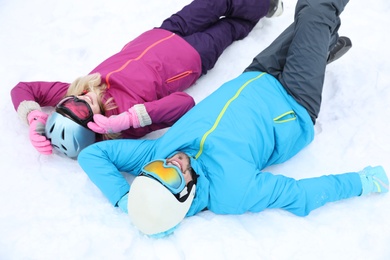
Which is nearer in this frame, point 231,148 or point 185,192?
point 185,192

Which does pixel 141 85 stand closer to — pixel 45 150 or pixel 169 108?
pixel 169 108

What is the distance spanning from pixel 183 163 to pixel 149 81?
2.44 ft

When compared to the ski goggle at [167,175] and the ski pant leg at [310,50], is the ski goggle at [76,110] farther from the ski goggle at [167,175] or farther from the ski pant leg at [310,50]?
the ski pant leg at [310,50]

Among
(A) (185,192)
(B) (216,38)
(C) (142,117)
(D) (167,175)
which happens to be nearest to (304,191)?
(A) (185,192)

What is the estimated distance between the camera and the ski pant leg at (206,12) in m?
2.93

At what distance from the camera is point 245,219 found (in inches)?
86.1

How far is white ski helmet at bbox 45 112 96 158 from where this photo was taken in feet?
7.52

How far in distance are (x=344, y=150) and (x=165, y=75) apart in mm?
1274

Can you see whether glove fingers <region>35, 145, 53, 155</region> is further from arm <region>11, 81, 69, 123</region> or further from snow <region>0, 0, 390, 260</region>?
arm <region>11, 81, 69, 123</region>

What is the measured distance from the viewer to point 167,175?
1.92m

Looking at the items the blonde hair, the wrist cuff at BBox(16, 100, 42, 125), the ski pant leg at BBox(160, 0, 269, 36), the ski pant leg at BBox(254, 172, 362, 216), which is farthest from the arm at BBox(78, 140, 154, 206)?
the ski pant leg at BBox(160, 0, 269, 36)

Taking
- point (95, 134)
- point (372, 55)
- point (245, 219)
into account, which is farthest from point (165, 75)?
point (372, 55)

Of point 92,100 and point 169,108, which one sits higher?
point 92,100

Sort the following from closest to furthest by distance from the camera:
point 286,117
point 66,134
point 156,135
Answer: point 66,134
point 286,117
point 156,135
